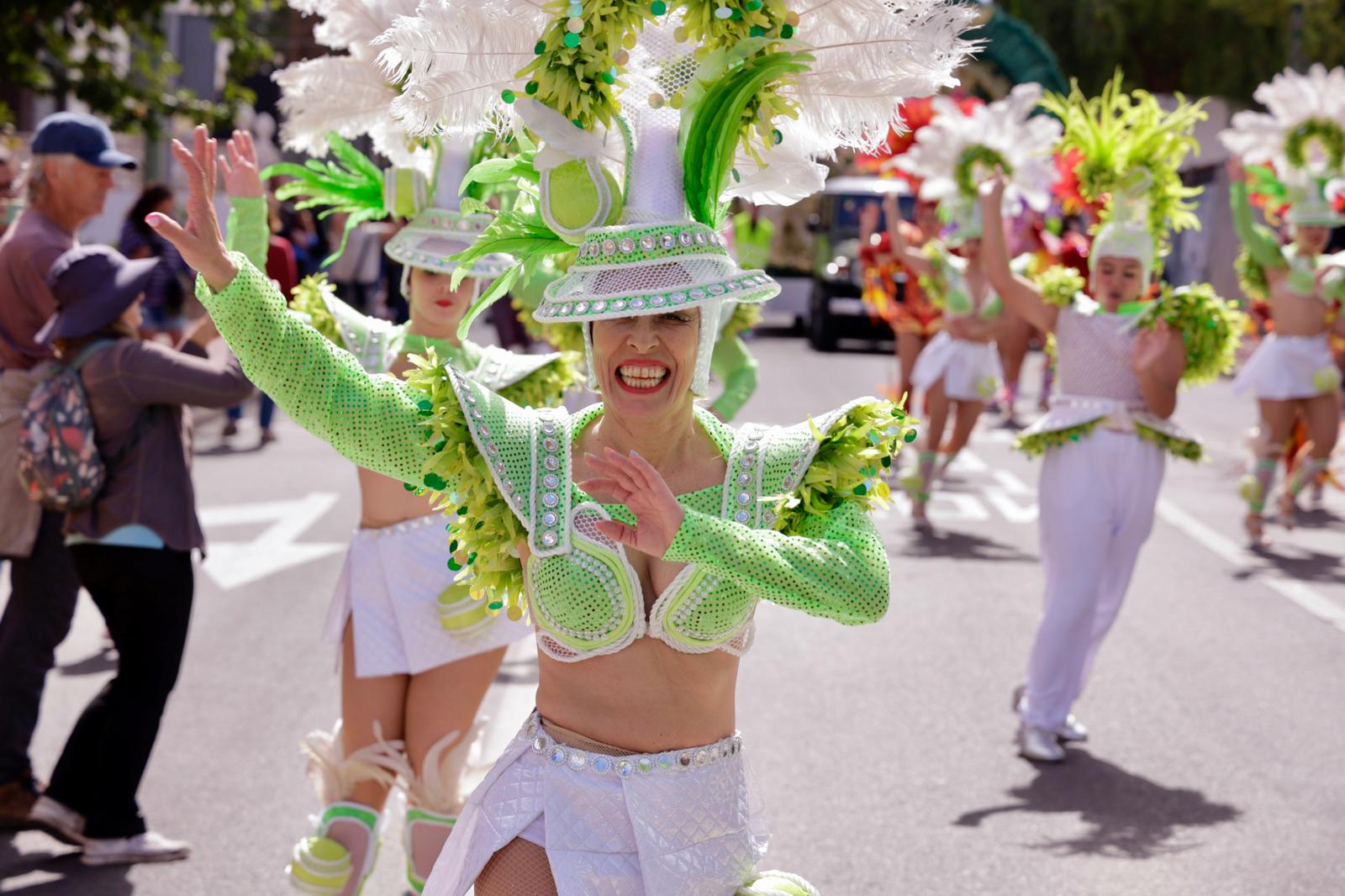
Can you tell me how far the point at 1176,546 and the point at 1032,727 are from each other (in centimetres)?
545

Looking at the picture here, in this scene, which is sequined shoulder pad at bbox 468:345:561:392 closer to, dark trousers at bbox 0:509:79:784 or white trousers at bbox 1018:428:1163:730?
dark trousers at bbox 0:509:79:784

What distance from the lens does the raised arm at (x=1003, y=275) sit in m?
7.40

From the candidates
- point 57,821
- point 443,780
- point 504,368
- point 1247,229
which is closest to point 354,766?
point 443,780

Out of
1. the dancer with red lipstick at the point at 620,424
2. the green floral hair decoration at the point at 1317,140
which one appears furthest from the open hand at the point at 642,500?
the green floral hair decoration at the point at 1317,140

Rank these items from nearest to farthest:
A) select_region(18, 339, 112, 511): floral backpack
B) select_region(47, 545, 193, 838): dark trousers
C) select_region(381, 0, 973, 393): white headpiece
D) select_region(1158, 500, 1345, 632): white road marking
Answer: select_region(381, 0, 973, 393): white headpiece, select_region(18, 339, 112, 511): floral backpack, select_region(47, 545, 193, 838): dark trousers, select_region(1158, 500, 1345, 632): white road marking

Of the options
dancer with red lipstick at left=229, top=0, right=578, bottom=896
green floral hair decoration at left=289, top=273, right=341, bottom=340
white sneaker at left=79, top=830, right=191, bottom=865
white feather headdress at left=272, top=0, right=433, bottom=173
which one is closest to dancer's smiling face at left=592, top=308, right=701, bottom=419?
dancer with red lipstick at left=229, top=0, right=578, bottom=896

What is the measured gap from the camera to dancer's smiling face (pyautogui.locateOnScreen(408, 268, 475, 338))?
521 centimetres

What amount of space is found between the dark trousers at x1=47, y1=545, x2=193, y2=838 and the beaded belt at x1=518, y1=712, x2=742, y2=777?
253 centimetres

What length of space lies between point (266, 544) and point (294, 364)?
8.01m

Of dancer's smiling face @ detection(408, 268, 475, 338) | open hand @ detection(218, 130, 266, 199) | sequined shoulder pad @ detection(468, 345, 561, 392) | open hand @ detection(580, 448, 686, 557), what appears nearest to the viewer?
open hand @ detection(580, 448, 686, 557)

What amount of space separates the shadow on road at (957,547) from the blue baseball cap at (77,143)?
665cm

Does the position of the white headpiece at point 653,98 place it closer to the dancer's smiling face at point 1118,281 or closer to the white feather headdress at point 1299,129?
the dancer's smiling face at point 1118,281

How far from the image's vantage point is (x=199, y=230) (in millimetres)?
3473

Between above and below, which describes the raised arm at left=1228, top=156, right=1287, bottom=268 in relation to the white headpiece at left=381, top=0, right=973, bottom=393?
below
